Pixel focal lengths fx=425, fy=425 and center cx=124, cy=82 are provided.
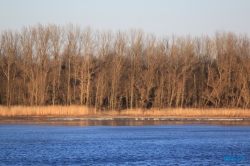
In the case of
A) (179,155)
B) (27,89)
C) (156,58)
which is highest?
(156,58)

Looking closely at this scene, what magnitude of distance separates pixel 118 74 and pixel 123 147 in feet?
108

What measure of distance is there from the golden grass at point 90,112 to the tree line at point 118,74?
7.03m

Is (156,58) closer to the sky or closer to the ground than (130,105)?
closer to the sky

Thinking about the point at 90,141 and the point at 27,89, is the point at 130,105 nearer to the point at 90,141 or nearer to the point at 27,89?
the point at 27,89

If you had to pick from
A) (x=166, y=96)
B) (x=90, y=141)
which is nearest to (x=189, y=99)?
(x=166, y=96)

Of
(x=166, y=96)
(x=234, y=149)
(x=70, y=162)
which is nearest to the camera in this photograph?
(x=70, y=162)

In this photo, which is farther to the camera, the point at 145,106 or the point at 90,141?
the point at 145,106

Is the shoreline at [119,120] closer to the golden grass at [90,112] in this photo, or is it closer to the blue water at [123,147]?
the golden grass at [90,112]

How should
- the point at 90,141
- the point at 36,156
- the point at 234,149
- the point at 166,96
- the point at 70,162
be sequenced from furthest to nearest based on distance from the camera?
the point at 166,96 → the point at 90,141 → the point at 234,149 → the point at 36,156 → the point at 70,162

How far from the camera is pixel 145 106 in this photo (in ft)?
192

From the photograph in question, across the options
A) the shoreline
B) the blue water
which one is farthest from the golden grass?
the blue water

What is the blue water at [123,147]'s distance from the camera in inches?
793

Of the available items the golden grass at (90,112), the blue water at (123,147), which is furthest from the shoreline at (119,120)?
the blue water at (123,147)

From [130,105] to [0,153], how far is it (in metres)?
38.0
